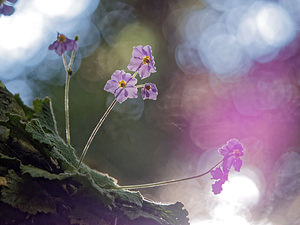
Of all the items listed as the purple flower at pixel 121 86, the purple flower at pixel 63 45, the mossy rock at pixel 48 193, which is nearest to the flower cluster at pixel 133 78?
the purple flower at pixel 121 86

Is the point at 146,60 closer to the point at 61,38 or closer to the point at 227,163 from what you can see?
the point at 61,38

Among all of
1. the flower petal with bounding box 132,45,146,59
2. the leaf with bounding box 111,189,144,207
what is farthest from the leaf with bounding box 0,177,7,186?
the flower petal with bounding box 132,45,146,59

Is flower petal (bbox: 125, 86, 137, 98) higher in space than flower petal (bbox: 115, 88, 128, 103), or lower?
higher

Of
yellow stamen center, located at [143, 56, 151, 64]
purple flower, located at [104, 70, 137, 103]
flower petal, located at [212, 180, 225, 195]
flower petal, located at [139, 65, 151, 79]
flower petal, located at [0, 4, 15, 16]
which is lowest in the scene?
flower petal, located at [212, 180, 225, 195]

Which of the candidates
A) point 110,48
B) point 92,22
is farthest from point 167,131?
point 92,22

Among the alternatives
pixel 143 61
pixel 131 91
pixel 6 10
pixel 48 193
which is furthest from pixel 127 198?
pixel 6 10

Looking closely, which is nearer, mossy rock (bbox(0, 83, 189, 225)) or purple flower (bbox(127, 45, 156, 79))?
mossy rock (bbox(0, 83, 189, 225))

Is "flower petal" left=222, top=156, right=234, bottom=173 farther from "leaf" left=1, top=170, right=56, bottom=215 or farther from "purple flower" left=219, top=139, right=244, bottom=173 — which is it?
"leaf" left=1, top=170, right=56, bottom=215
